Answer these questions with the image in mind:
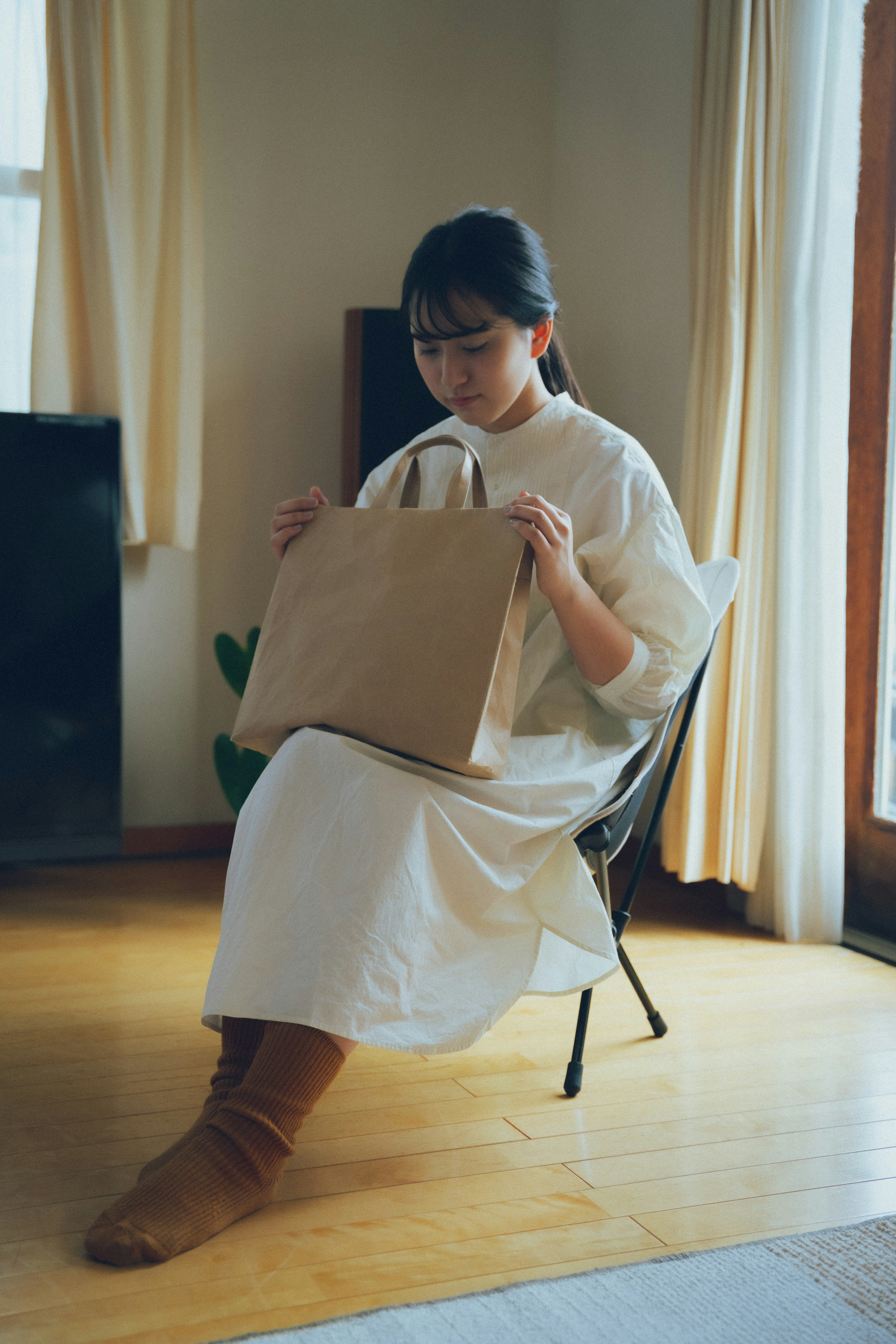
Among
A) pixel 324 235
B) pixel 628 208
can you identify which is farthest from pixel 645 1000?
pixel 324 235

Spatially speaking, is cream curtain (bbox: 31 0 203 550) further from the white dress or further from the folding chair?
the folding chair

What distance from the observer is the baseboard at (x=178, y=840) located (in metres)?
2.84

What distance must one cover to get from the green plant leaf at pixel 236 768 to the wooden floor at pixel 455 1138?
525 millimetres

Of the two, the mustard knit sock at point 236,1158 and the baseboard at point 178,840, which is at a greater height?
the mustard knit sock at point 236,1158

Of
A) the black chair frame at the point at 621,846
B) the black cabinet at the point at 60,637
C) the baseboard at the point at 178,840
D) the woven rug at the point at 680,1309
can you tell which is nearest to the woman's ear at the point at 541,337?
the black chair frame at the point at 621,846

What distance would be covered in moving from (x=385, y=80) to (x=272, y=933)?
2.47 m

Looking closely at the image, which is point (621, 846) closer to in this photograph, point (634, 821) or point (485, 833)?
point (634, 821)

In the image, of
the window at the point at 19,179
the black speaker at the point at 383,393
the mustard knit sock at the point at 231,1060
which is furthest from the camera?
the black speaker at the point at 383,393

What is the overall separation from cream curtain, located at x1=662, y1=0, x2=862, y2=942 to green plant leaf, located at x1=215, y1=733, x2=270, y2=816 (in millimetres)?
958

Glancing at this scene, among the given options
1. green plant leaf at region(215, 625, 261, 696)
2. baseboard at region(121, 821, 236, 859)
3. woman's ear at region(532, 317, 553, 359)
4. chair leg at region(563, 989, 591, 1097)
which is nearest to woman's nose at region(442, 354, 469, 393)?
woman's ear at region(532, 317, 553, 359)

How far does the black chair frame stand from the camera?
1458 mm

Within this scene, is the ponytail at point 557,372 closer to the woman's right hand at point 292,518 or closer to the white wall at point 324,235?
the woman's right hand at point 292,518

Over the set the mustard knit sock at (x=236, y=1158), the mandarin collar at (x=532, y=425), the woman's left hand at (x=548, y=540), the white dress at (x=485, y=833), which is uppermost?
the mandarin collar at (x=532, y=425)

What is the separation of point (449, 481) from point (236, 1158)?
2.86 feet
